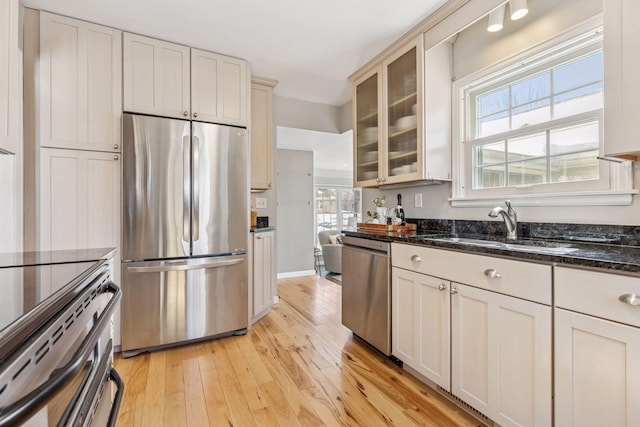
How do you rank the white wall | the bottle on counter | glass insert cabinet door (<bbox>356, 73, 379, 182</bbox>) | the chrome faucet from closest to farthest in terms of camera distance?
1. the chrome faucet
2. the bottle on counter
3. glass insert cabinet door (<bbox>356, 73, 379, 182</bbox>)
4. the white wall

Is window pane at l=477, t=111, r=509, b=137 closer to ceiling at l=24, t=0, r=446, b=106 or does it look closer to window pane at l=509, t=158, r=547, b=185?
window pane at l=509, t=158, r=547, b=185

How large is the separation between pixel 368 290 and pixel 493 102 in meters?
1.67

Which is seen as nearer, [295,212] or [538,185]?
[538,185]

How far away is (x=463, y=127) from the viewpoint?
2.30 m

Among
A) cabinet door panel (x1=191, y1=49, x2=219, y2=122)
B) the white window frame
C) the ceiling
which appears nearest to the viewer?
the white window frame

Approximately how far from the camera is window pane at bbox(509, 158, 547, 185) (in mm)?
1847

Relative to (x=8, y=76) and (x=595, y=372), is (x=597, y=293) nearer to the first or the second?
(x=595, y=372)

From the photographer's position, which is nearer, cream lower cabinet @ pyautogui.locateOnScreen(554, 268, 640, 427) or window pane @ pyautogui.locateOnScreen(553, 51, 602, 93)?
cream lower cabinet @ pyautogui.locateOnScreen(554, 268, 640, 427)

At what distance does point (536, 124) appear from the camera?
1.87 meters

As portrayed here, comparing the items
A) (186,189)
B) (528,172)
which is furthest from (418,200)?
(186,189)

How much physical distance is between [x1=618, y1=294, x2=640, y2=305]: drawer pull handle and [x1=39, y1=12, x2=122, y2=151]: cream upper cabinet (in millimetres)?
2924

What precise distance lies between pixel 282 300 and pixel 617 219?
3066 mm

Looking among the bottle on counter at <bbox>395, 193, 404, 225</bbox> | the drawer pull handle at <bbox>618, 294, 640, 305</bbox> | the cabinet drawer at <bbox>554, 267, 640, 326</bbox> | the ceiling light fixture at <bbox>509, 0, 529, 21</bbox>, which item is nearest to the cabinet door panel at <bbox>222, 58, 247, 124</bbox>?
the bottle on counter at <bbox>395, 193, 404, 225</bbox>

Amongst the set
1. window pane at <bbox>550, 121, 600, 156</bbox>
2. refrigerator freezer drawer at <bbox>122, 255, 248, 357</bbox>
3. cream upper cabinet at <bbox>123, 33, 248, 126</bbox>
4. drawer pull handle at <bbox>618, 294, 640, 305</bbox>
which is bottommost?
refrigerator freezer drawer at <bbox>122, 255, 248, 357</bbox>
